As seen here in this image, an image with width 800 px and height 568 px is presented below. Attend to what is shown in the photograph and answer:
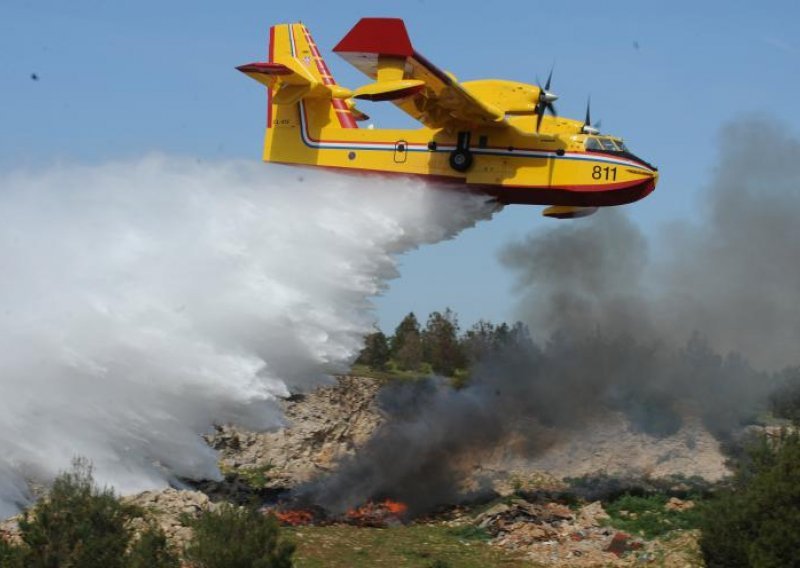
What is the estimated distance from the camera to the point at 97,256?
22.8m

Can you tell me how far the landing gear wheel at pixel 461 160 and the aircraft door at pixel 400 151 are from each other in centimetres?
99

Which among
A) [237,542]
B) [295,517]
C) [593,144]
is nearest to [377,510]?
[295,517]

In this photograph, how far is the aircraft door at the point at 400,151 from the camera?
82.7 feet

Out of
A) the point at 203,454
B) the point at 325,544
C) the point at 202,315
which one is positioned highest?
the point at 202,315

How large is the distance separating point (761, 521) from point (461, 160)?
29.8 feet

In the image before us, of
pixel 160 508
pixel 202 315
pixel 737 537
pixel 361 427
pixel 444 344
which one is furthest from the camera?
pixel 444 344

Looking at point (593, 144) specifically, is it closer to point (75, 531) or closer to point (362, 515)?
point (362, 515)

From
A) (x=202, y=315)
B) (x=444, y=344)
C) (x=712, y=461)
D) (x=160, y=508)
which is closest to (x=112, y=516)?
(x=202, y=315)

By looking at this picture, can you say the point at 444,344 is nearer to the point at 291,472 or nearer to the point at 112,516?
the point at 291,472

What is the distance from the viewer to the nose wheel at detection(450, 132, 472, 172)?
24.8 meters

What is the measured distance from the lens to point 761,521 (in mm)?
20312

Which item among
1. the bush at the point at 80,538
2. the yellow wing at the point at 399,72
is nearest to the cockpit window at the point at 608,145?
the yellow wing at the point at 399,72

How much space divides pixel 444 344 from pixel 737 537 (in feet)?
97.1

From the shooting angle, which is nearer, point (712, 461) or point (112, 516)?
point (112, 516)
